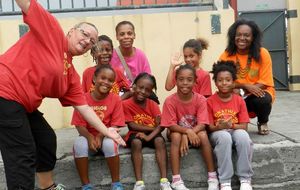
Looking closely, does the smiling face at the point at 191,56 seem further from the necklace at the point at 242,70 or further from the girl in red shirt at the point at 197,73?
the necklace at the point at 242,70

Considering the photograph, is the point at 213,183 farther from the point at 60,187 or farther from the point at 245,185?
the point at 60,187

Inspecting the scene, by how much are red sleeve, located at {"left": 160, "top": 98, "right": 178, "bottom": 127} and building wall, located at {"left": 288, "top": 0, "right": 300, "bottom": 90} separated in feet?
19.0

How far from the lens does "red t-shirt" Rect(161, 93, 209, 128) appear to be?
4.24 m

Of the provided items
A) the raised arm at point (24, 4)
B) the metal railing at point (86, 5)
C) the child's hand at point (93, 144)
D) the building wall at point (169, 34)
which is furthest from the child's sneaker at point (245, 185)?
the metal railing at point (86, 5)

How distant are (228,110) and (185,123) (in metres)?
0.40

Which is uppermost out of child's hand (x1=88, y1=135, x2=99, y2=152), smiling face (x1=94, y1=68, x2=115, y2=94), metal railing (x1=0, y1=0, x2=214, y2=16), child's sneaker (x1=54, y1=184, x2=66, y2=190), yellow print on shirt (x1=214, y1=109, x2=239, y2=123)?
metal railing (x1=0, y1=0, x2=214, y2=16)

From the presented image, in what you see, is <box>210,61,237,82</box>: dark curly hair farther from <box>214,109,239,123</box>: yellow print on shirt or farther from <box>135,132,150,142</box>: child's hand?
<box>135,132,150,142</box>: child's hand

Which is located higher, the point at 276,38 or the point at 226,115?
the point at 276,38

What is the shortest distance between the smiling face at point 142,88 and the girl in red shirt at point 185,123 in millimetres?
229

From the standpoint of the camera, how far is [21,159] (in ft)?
9.76

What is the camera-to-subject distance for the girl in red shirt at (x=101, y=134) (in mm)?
3998

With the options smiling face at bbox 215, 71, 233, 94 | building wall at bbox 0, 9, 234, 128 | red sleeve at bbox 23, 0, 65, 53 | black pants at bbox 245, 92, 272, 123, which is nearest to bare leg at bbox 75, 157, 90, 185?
red sleeve at bbox 23, 0, 65, 53

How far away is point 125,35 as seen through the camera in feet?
16.0

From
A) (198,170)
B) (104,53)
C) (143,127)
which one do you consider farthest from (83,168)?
(104,53)
